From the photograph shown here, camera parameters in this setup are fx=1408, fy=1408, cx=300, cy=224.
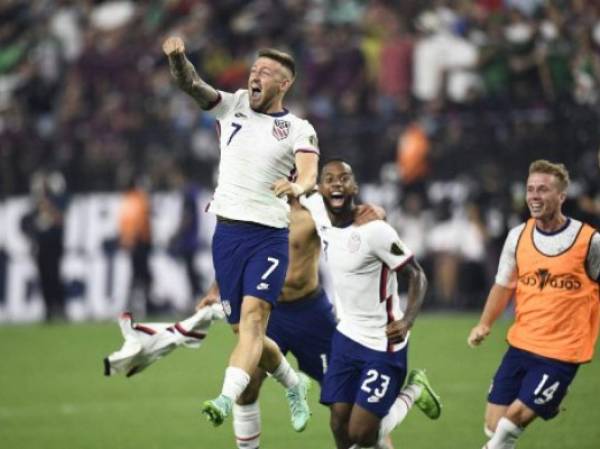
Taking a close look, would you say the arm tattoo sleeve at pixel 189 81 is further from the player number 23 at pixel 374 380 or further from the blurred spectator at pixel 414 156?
the blurred spectator at pixel 414 156

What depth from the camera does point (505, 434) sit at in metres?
9.27

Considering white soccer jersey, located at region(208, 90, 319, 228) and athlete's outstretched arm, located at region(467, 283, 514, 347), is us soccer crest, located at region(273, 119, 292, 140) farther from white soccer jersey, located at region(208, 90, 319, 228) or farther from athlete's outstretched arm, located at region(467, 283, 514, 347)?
athlete's outstretched arm, located at region(467, 283, 514, 347)

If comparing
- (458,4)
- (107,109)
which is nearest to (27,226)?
(107,109)

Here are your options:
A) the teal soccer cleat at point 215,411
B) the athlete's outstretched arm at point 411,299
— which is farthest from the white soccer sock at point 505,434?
the teal soccer cleat at point 215,411

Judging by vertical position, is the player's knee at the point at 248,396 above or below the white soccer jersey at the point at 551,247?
below

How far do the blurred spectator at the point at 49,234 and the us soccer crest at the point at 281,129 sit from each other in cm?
1243

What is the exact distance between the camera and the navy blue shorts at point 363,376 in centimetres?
956

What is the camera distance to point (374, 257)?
957cm

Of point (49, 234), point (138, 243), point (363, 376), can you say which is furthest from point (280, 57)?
point (49, 234)

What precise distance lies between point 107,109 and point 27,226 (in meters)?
2.52

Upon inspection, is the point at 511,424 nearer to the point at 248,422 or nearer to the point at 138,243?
the point at 248,422

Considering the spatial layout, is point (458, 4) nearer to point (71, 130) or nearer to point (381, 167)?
point (381, 167)

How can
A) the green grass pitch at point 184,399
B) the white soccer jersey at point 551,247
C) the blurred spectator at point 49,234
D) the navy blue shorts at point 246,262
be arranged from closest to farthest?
the white soccer jersey at point 551,247 < the navy blue shorts at point 246,262 < the green grass pitch at point 184,399 < the blurred spectator at point 49,234

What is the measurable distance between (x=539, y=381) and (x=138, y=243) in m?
13.0
